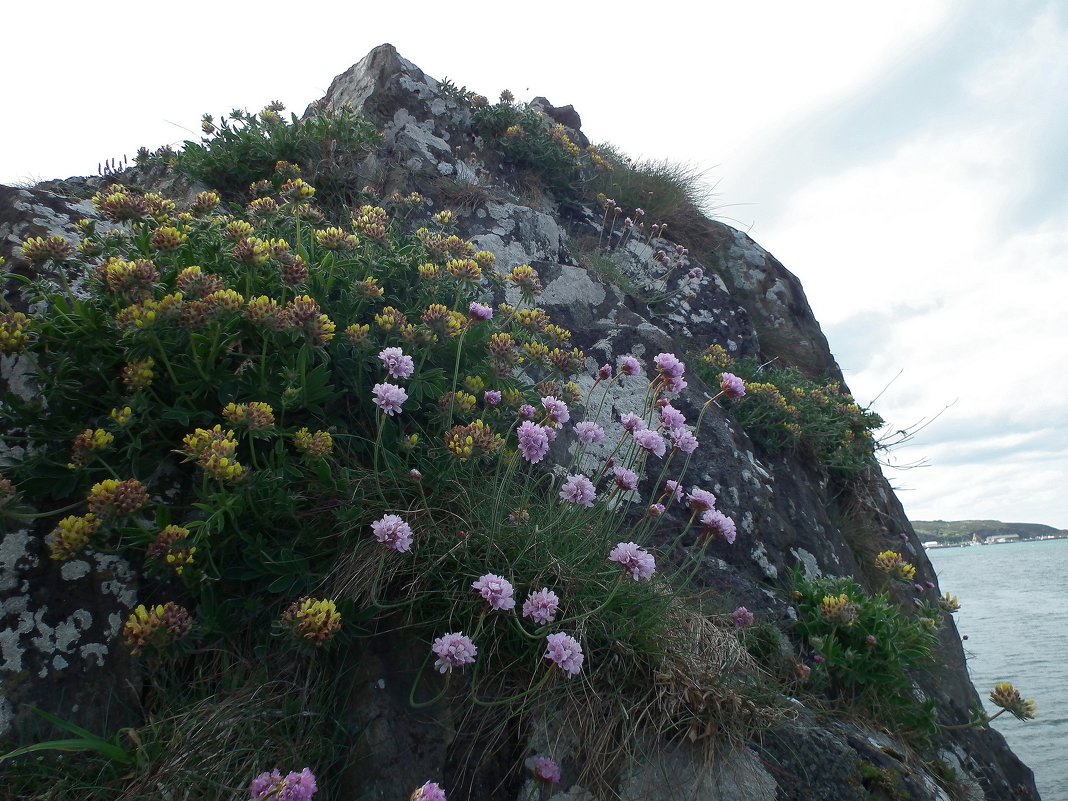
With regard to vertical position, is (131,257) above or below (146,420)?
above

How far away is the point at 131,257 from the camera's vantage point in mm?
2656

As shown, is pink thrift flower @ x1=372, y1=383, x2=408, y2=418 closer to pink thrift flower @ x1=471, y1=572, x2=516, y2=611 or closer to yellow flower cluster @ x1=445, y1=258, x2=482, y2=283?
pink thrift flower @ x1=471, y1=572, x2=516, y2=611

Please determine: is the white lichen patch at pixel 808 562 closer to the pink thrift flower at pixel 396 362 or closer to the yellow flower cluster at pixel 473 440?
the yellow flower cluster at pixel 473 440

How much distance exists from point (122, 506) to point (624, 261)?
212 inches

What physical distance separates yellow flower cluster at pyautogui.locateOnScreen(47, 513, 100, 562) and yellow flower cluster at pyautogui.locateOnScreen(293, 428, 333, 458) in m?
0.63

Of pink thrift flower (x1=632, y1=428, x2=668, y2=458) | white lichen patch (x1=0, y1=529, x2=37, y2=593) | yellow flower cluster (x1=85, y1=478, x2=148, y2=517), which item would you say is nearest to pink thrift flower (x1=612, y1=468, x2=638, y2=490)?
pink thrift flower (x1=632, y1=428, x2=668, y2=458)

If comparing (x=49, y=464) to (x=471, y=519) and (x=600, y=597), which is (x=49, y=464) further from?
(x=600, y=597)

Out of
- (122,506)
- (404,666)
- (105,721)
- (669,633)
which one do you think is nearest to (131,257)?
(122,506)

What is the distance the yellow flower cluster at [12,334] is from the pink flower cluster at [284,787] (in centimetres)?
160

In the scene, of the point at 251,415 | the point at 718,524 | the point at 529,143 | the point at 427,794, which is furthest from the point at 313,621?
the point at 529,143

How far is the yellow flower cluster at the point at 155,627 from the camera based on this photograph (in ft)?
6.29

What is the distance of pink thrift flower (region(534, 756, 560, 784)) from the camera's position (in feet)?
6.39

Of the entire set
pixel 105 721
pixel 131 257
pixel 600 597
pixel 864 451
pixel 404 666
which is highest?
pixel 864 451

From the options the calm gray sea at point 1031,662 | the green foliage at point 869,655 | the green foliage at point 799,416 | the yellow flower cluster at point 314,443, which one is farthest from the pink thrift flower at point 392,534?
the calm gray sea at point 1031,662
